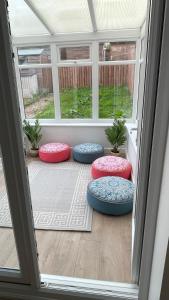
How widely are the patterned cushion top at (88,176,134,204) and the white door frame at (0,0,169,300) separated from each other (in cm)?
92

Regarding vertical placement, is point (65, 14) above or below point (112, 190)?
above

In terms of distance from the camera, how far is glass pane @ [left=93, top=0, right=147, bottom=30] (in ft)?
9.05

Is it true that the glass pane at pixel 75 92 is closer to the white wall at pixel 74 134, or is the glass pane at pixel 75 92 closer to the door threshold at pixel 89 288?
the white wall at pixel 74 134

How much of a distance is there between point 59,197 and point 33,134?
184 centimetres

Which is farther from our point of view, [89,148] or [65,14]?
[89,148]

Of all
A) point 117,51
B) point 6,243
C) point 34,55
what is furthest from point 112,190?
point 34,55

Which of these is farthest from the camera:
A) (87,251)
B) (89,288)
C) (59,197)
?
(59,197)

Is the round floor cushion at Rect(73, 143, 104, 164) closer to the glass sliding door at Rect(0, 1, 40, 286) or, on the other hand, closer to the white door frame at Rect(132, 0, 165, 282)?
the glass sliding door at Rect(0, 1, 40, 286)

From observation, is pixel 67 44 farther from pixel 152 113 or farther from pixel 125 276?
pixel 125 276

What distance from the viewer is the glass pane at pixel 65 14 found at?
2.79 meters

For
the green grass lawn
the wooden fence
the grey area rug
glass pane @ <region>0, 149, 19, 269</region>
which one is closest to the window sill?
the green grass lawn

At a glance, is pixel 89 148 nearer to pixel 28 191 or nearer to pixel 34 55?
pixel 34 55

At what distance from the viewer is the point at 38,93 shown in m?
4.69

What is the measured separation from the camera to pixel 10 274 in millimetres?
1563
